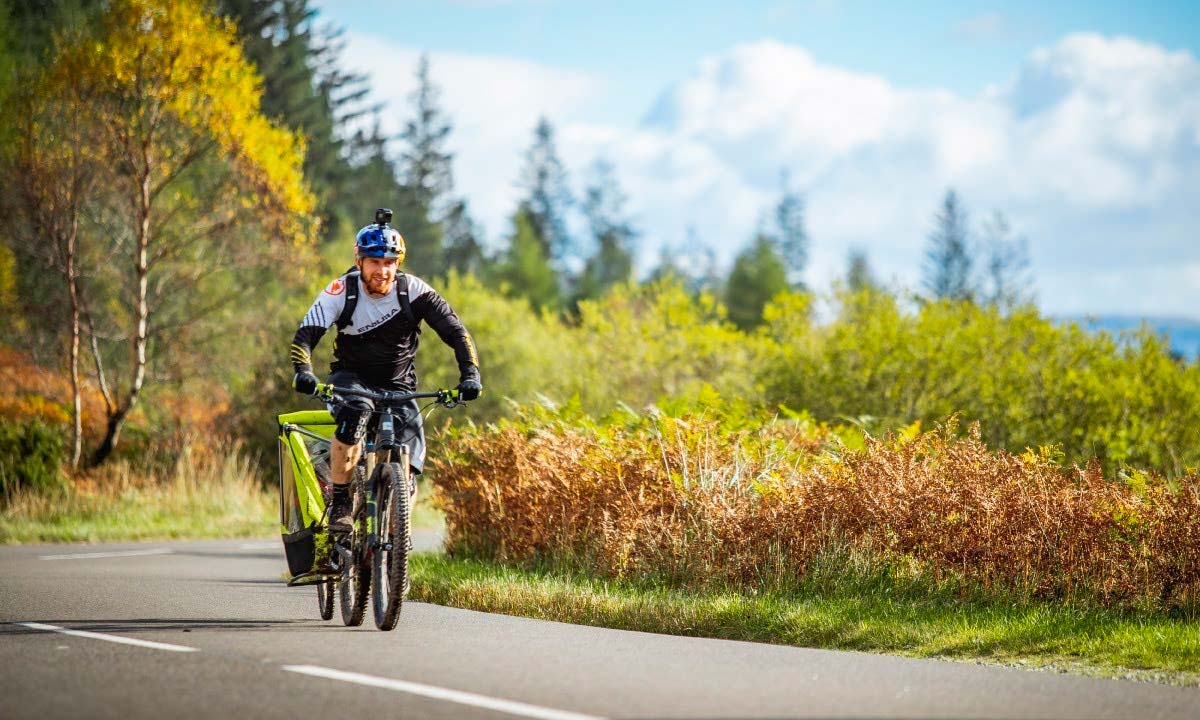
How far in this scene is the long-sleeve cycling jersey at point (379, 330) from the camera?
28.8 ft

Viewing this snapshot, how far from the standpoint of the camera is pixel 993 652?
7.99 m

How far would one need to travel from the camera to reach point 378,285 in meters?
8.77

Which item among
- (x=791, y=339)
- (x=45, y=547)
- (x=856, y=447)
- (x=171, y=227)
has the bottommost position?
(x=45, y=547)

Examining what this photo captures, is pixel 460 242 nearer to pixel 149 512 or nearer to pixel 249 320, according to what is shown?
pixel 249 320

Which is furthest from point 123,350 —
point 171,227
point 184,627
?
point 184,627

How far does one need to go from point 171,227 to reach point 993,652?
22.3m

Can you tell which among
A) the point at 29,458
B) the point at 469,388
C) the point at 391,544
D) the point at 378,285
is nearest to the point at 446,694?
the point at 391,544

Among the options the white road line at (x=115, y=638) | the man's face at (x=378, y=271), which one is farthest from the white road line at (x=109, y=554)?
the man's face at (x=378, y=271)

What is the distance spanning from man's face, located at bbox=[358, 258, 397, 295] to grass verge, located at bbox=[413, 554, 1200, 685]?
2.58 meters

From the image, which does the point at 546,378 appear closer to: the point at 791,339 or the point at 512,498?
the point at 791,339

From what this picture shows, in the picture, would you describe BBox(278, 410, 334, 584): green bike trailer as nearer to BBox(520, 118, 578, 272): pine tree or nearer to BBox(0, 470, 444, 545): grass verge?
A: BBox(0, 470, 444, 545): grass verge

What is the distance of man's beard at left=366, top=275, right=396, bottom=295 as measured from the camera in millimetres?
8762

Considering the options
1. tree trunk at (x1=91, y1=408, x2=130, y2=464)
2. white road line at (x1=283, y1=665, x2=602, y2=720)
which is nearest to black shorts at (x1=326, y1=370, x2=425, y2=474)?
white road line at (x1=283, y1=665, x2=602, y2=720)

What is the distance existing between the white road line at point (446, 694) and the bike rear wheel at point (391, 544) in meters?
1.28
